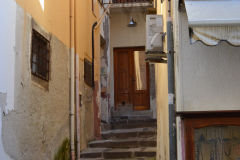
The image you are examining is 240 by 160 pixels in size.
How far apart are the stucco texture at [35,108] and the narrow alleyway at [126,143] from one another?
4.19 feet

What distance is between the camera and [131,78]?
15.8 m

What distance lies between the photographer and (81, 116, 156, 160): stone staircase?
34.1 feet

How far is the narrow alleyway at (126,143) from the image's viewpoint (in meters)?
10.4

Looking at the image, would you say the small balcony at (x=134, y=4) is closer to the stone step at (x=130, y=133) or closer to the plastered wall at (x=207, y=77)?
the stone step at (x=130, y=133)

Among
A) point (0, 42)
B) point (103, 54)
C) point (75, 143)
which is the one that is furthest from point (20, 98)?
point (103, 54)

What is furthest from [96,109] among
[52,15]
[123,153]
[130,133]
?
[52,15]

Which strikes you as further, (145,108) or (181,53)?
(145,108)

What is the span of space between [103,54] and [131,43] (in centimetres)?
129

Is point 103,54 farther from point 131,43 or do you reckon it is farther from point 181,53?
point 181,53

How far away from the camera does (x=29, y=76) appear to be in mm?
7723

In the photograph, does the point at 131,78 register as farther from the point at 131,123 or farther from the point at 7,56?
the point at 7,56

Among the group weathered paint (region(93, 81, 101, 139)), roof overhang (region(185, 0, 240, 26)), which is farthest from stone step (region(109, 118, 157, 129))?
roof overhang (region(185, 0, 240, 26))

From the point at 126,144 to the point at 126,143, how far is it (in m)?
0.03

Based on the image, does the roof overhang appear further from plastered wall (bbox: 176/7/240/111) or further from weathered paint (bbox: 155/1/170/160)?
weathered paint (bbox: 155/1/170/160)
